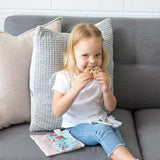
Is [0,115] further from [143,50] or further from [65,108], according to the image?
[143,50]

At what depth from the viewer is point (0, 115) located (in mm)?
1608

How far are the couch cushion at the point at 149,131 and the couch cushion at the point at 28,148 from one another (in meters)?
0.04

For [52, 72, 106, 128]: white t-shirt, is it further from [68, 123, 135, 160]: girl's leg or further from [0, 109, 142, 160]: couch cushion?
[0, 109, 142, 160]: couch cushion

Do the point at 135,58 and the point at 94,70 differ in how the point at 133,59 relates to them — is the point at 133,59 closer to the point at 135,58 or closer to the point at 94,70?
the point at 135,58

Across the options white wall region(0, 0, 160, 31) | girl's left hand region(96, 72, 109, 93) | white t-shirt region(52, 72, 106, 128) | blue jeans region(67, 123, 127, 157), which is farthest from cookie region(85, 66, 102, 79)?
white wall region(0, 0, 160, 31)

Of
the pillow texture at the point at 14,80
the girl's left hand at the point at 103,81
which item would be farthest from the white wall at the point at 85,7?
the girl's left hand at the point at 103,81

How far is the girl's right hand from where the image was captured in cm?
146

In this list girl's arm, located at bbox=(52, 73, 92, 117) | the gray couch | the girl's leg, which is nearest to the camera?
the girl's leg

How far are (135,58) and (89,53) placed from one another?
0.55 meters

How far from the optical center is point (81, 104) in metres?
1.59

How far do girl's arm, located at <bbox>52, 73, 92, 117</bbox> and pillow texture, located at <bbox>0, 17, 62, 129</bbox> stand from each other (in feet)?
0.80

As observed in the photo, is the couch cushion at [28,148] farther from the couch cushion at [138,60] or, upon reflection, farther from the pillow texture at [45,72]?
the couch cushion at [138,60]

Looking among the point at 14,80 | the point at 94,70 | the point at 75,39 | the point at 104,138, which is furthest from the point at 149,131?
the point at 14,80

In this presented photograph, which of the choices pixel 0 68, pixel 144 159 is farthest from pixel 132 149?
pixel 0 68
